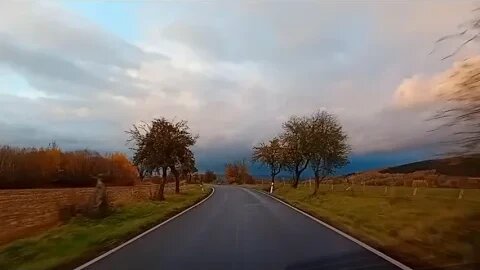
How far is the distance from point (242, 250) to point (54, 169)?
11182 centimetres

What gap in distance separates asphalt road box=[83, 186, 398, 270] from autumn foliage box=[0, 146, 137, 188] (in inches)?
3214

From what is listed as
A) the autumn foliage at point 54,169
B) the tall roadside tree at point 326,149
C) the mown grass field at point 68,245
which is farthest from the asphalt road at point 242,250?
the autumn foliage at point 54,169

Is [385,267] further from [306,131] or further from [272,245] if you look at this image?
[306,131]

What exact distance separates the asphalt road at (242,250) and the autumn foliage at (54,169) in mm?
81624

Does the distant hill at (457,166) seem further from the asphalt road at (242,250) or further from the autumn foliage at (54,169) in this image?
the autumn foliage at (54,169)

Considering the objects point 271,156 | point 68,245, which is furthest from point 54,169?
point 68,245

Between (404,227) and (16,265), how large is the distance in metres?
12.7

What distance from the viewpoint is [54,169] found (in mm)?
120750

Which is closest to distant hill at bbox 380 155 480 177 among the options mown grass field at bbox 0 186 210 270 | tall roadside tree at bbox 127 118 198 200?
mown grass field at bbox 0 186 210 270

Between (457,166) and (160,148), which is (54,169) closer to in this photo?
(160,148)

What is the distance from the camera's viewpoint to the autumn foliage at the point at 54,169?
356 feet

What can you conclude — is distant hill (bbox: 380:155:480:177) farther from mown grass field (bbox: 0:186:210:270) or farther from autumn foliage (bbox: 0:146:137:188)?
autumn foliage (bbox: 0:146:137:188)

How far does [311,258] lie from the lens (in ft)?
43.3

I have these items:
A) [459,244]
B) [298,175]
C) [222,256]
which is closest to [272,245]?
[222,256]
